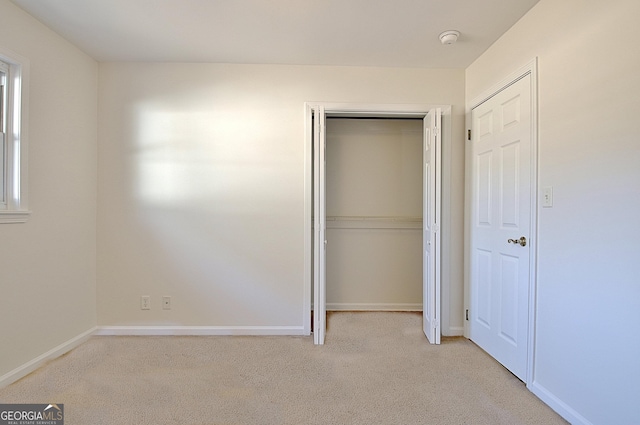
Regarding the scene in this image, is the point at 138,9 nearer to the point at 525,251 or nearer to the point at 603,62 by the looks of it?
the point at 603,62

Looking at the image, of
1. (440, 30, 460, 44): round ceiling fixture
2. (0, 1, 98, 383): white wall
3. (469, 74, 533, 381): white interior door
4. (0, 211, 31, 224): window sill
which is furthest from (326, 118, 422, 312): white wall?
(0, 211, 31, 224): window sill

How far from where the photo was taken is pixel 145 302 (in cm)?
294

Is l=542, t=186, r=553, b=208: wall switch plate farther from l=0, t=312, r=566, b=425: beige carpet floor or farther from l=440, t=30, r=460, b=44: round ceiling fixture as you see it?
l=440, t=30, r=460, b=44: round ceiling fixture

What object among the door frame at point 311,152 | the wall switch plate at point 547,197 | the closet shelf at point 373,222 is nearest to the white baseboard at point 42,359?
the door frame at point 311,152

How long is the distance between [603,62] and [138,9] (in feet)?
8.82

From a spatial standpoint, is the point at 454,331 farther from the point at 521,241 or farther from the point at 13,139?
the point at 13,139

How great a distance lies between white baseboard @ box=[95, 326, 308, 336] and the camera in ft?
9.62

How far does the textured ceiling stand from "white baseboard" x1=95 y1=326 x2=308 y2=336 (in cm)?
238

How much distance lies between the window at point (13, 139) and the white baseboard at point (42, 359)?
0.98 meters

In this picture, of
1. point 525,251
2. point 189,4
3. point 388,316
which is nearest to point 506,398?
point 525,251

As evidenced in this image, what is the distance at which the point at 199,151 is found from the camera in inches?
116

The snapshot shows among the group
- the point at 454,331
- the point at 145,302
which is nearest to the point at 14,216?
the point at 145,302

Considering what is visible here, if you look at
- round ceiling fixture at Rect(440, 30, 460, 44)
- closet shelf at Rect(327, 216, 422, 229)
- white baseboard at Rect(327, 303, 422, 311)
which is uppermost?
round ceiling fixture at Rect(440, 30, 460, 44)

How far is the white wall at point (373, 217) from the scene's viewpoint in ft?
12.2
